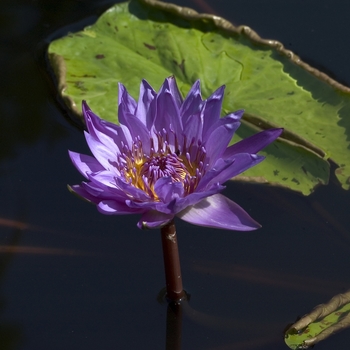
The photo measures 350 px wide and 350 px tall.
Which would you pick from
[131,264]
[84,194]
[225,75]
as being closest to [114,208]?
[84,194]

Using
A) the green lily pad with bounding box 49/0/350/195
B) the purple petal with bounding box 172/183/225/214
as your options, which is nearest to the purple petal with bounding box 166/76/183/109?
the purple petal with bounding box 172/183/225/214

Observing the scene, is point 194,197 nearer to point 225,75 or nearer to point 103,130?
point 103,130

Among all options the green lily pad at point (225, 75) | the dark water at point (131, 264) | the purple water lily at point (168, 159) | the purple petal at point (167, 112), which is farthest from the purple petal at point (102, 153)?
the green lily pad at point (225, 75)

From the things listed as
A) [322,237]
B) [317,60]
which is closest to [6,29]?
[317,60]

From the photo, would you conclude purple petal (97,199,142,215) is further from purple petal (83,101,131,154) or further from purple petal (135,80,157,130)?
purple petal (135,80,157,130)

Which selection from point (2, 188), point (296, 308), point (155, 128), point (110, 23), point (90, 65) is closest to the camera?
point (155, 128)

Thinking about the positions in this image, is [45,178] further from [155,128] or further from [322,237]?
[322,237]

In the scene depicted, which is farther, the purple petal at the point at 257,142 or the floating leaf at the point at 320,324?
the floating leaf at the point at 320,324

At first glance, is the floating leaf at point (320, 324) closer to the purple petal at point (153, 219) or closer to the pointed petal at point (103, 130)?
the purple petal at point (153, 219)
